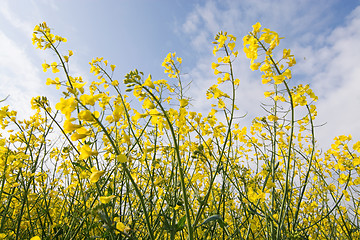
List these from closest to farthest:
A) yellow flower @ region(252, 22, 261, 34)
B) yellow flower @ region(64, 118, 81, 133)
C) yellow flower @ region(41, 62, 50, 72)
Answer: yellow flower @ region(64, 118, 81, 133) < yellow flower @ region(252, 22, 261, 34) < yellow flower @ region(41, 62, 50, 72)

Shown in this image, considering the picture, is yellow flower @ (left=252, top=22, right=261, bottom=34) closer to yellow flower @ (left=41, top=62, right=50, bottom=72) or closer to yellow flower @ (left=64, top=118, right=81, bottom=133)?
yellow flower @ (left=64, top=118, right=81, bottom=133)

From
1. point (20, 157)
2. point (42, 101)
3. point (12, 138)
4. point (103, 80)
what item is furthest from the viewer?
point (12, 138)

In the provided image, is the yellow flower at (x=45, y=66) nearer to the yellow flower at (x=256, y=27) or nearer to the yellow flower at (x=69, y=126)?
the yellow flower at (x=69, y=126)

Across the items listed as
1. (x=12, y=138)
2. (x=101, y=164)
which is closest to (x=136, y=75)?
(x=101, y=164)

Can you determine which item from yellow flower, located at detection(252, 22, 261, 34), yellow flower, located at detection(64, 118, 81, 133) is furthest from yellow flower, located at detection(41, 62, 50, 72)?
yellow flower, located at detection(252, 22, 261, 34)

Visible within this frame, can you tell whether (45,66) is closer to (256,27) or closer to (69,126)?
(69,126)

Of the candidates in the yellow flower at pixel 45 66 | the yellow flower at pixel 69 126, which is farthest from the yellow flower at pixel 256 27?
the yellow flower at pixel 45 66

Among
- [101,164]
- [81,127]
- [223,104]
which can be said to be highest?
[223,104]

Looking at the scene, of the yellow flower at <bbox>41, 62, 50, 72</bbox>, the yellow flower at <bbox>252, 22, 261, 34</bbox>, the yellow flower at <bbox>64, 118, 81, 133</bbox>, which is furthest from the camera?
the yellow flower at <bbox>41, 62, 50, 72</bbox>

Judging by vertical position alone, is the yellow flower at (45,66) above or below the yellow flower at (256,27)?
above

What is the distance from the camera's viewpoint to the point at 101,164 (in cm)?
262

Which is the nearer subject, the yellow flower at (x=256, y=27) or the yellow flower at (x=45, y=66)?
the yellow flower at (x=256, y=27)

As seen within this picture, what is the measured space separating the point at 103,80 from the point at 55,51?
62 cm

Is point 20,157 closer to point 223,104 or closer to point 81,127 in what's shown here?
point 81,127
